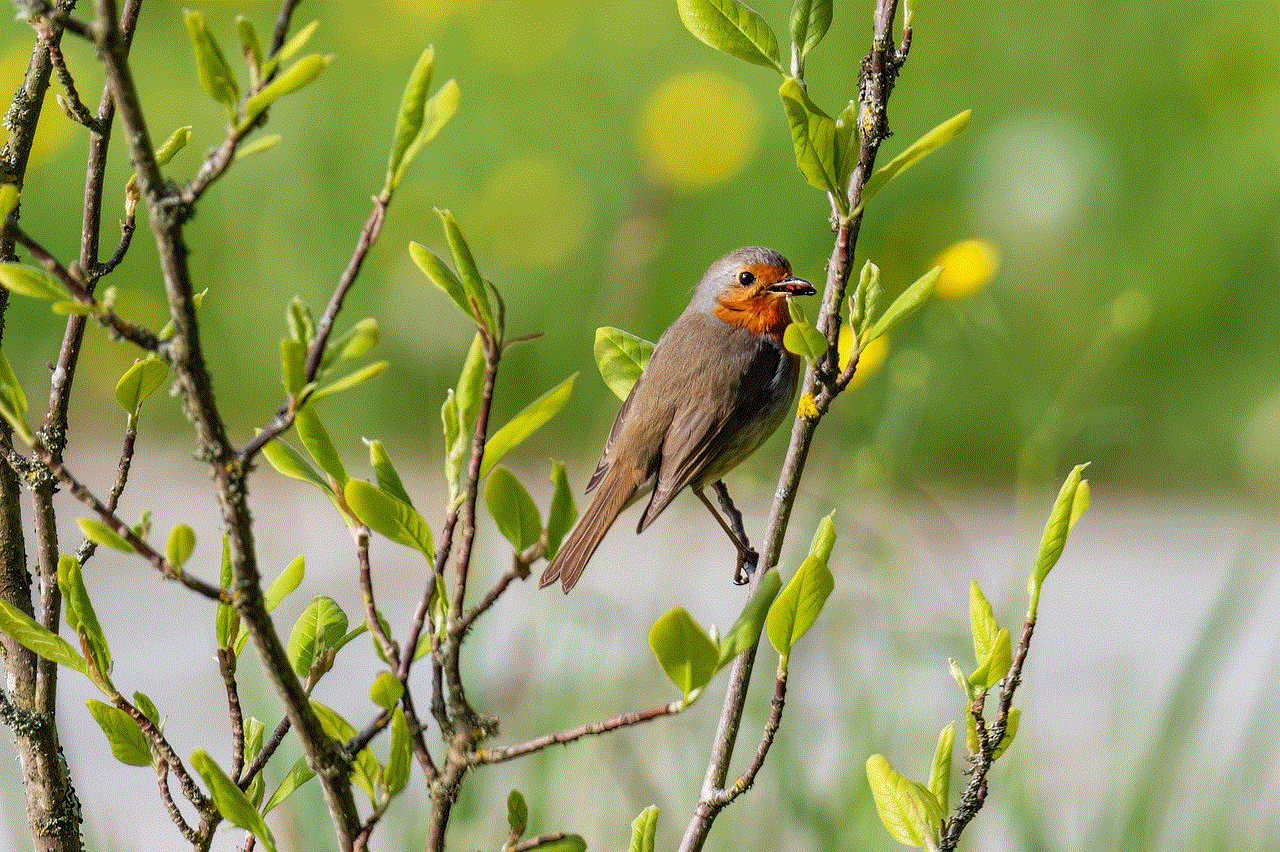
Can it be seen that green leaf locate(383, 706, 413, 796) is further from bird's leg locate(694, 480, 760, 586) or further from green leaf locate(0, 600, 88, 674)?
bird's leg locate(694, 480, 760, 586)

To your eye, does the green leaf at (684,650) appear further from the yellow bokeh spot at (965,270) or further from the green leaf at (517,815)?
the yellow bokeh spot at (965,270)

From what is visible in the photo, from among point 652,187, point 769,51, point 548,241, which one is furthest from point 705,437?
point 548,241

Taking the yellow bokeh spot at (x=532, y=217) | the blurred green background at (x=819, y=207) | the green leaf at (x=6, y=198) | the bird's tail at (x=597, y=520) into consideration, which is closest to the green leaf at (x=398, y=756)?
the green leaf at (x=6, y=198)

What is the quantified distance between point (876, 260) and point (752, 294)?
1.05 metres

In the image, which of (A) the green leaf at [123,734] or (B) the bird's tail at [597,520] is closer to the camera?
(A) the green leaf at [123,734]

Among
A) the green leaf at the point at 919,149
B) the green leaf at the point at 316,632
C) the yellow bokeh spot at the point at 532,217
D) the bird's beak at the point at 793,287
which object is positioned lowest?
the green leaf at the point at 316,632

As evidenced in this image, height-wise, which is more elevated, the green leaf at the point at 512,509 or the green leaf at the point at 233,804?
the green leaf at the point at 512,509

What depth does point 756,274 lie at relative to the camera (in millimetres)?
2459

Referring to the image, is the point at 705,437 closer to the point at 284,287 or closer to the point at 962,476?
the point at 284,287

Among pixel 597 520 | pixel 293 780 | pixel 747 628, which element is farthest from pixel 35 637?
pixel 597 520

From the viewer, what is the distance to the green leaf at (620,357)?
1.19 metres

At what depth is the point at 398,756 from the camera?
0.87 metres

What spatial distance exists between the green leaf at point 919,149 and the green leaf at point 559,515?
0.26m

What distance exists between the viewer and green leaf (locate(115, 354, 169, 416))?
98 centimetres
